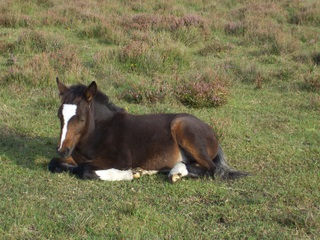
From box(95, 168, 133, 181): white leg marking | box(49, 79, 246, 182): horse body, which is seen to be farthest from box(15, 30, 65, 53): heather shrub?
box(95, 168, 133, 181): white leg marking

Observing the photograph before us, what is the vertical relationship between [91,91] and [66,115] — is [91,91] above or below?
above

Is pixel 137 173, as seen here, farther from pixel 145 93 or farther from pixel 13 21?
pixel 13 21

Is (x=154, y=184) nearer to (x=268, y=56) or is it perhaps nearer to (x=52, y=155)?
(x=52, y=155)

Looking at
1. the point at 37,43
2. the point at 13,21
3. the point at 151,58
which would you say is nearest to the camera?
the point at 151,58

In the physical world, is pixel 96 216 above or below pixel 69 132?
below

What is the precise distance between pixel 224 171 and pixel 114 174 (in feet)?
4.24

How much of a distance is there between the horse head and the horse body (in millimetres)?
54

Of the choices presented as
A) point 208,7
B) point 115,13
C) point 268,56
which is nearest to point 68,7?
point 115,13

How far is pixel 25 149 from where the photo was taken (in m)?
6.67

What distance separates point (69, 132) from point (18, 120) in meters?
2.79

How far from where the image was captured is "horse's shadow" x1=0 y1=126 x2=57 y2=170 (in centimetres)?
622

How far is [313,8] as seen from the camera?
18.8 metres

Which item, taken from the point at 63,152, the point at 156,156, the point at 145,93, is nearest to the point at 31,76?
the point at 145,93

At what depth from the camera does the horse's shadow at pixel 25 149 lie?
622 centimetres
